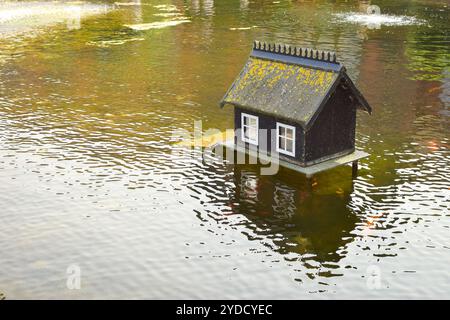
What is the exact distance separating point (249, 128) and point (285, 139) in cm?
289

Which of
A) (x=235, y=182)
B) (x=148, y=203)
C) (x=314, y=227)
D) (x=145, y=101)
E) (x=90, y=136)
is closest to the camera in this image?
(x=314, y=227)

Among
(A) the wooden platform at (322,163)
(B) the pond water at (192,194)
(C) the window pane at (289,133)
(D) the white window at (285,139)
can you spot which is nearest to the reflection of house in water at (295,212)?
(B) the pond water at (192,194)

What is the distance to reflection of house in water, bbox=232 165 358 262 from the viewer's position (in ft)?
101

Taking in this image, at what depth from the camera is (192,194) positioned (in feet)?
119

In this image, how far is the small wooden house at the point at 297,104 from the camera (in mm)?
36719

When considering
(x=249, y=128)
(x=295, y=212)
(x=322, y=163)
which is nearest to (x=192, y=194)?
(x=295, y=212)

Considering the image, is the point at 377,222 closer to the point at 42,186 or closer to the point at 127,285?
the point at 127,285

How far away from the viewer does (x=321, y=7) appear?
107m

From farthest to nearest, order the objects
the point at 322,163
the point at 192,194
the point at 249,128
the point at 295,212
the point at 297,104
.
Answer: the point at 249,128 → the point at 322,163 → the point at 297,104 → the point at 192,194 → the point at 295,212

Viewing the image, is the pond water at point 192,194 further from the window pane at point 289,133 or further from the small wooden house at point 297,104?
the window pane at point 289,133

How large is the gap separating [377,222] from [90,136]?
22.8 m

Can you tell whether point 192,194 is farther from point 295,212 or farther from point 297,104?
point 297,104

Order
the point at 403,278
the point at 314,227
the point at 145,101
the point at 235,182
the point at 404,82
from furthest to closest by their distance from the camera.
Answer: the point at 404,82 → the point at 145,101 → the point at 235,182 → the point at 314,227 → the point at 403,278

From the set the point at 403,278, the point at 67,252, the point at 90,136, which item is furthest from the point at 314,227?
the point at 90,136
